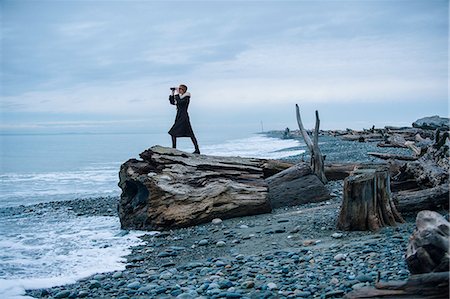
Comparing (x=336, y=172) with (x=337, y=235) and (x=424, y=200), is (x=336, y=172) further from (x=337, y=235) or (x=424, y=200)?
(x=337, y=235)

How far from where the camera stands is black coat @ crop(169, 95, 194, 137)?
13.1 m

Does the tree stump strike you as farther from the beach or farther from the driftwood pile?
the driftwood pile

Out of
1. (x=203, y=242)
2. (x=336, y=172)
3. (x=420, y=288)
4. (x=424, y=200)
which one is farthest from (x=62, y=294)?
Answer: (x=336, y=172)

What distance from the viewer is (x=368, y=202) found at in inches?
271

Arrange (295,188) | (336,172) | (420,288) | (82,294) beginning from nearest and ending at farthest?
(420,288)
(82,294)
(295,188)
(336,172)

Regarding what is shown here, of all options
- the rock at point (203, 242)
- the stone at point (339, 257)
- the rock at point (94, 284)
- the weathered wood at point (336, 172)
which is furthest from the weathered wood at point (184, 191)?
the stone at point (339, 257)

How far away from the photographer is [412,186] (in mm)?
8539

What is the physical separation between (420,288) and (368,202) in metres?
3.44

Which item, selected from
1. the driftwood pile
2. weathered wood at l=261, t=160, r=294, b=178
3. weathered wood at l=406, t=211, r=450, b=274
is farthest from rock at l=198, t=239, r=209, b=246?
weathered wood at l=406, t=211, r=450, b=274

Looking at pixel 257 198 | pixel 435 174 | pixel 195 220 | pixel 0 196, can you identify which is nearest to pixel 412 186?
pixel 435 174

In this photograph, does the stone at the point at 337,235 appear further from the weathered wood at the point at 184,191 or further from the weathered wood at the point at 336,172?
the weathered wood at the point at 336,172

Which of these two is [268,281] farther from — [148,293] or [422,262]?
[422,262]

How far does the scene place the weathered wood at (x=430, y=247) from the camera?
3.86 meters

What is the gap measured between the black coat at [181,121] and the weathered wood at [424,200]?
276 inches
